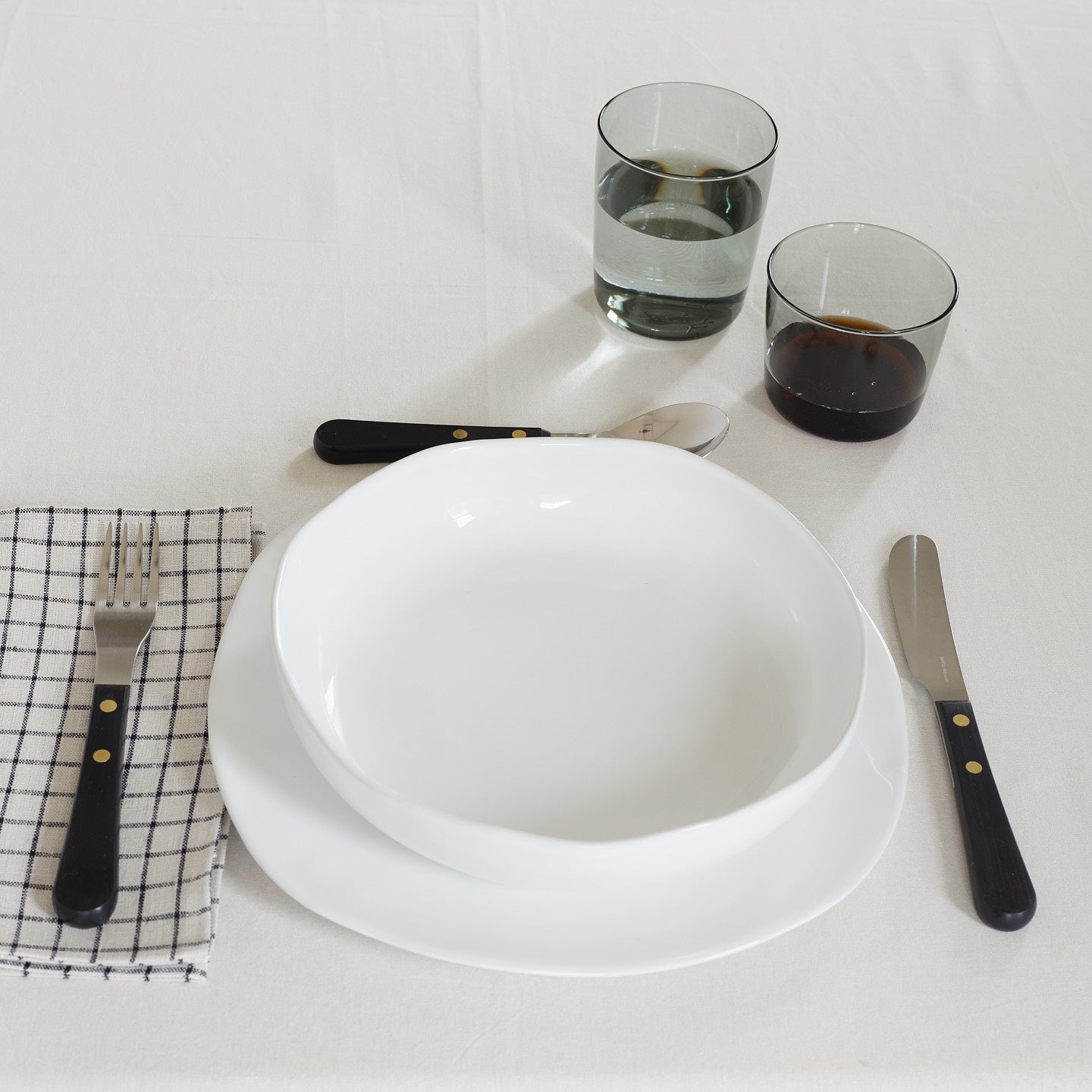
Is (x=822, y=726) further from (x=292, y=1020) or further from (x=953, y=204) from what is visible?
(x=953, y=204)

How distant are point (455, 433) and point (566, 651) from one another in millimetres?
194

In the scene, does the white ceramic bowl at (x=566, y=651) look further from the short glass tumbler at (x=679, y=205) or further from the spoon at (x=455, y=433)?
the short glass tumbler at (x=679, y=205)

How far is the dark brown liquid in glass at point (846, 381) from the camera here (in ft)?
2.19

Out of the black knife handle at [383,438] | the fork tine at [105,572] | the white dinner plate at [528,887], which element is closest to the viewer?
the white dinner plate at [528,887]

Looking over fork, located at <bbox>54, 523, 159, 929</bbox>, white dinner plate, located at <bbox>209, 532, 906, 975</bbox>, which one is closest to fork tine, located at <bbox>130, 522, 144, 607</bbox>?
fork, located at <bbox>54, 523, 159, 929</bbox>

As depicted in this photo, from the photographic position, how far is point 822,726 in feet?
1.48

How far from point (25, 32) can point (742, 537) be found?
0.90m

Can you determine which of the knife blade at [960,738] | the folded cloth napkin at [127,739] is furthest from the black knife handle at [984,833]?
the folded cloth napkin at [127,739]

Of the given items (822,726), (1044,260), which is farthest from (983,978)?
(1044,260)

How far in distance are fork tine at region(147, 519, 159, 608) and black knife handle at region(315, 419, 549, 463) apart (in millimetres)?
129

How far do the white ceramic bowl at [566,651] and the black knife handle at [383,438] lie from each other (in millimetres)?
102

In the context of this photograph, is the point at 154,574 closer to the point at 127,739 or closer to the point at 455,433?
the point at 127,739

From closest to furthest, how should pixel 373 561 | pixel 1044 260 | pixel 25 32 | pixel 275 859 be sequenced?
1. pixel 275 859
2. pixel 373 561
3. pixel 1044 260
4. pixel 25 32

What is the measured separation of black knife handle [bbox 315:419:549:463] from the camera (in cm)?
66
